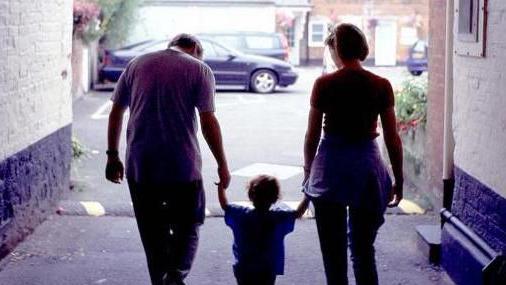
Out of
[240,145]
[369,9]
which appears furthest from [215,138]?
[369,9]

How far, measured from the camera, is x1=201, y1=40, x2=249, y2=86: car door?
84.3 ft

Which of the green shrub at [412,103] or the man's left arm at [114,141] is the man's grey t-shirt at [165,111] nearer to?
the man's left arm at [114,141]

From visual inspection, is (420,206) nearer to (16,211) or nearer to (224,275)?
(224,275)

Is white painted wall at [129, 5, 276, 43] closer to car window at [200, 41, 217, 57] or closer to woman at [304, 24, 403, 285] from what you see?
car window at [200, 41, 217, 57]

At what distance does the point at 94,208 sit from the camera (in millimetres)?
9508

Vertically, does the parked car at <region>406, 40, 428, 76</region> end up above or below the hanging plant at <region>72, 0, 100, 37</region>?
below

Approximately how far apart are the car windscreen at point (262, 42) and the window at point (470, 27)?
71.4 ft

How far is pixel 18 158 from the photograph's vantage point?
754 centimetres

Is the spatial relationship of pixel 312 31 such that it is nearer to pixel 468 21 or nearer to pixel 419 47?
pixel 419 47

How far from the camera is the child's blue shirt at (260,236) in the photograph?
5.20m

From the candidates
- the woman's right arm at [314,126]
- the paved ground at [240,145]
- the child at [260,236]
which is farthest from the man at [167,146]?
the paved ground at [240,145]

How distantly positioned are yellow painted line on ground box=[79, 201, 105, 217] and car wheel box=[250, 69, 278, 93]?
16.5 meters

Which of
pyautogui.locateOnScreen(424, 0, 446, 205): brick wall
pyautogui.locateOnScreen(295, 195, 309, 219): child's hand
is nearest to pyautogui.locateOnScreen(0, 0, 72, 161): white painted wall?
pyautogui.locateOnScreen(295, 195, 309, 219): child's hand

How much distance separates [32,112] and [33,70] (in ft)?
1.16
